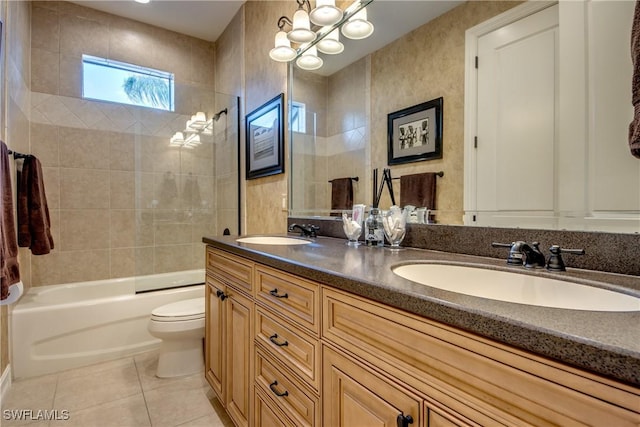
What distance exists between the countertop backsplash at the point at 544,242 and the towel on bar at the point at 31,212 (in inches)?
91.5

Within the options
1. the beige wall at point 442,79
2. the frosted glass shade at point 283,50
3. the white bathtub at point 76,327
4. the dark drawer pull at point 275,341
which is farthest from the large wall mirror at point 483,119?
the white bathtub at point 76,327

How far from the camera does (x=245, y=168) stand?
9.30 feet

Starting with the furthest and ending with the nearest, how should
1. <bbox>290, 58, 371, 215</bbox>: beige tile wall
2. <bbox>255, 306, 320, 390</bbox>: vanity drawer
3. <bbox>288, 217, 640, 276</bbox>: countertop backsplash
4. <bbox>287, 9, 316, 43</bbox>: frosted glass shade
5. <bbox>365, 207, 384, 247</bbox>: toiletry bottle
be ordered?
<bbox>287, 9, 316, 43</bbox>: frosted glass shade, <bbox>290, 58, 371, 215</bbox>: beige tile wall, <bbox>365, 207, 384, 247</bbox>: toiletry bottle, <bbox>255, 306, 320, 390</bbox>: vanity drawer, <bbox>288, 217, 640, 276</bbox>: countertop backsplash

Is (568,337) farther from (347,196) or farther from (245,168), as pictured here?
(245,168)

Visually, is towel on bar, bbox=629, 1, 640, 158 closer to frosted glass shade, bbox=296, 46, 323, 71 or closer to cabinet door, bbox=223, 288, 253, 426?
cabinet door, bbox=223, 288, 253, 426

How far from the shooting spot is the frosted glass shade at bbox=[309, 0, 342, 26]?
1.72 metres

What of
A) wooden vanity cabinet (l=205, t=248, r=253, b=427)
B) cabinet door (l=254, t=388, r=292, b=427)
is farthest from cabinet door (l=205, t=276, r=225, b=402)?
cabinet door (l=254, t=388, r=292, b=427)

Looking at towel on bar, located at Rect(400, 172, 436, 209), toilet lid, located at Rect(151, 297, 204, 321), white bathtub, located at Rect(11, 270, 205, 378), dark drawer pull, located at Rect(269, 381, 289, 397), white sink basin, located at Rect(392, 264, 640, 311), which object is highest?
towel on bar, located at Rect(400, 172, 436, 209)

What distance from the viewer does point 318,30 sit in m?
2.00

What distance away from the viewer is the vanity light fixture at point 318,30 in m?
1.68

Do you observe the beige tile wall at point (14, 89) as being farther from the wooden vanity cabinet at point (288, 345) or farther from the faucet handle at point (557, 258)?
the faucet handle at point (557, 258)

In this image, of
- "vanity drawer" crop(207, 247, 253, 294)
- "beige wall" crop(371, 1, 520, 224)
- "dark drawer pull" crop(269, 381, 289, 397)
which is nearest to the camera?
"dark drawer pull" crop(269, 381, 289, 397)

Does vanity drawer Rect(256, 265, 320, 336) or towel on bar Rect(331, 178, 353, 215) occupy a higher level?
towel on bar Rect(331, 178, 353, 215)

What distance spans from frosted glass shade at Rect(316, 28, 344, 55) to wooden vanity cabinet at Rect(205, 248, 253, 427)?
1.34m
